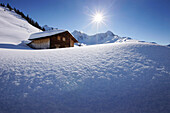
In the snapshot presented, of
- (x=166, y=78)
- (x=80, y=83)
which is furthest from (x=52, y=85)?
(x=166, y=78)

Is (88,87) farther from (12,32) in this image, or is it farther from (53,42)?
(12,32)

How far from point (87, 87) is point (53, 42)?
43.0ft

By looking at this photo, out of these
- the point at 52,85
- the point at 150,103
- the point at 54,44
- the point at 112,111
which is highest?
the point at 54,44

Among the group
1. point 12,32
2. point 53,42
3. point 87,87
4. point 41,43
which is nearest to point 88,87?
point 87,87

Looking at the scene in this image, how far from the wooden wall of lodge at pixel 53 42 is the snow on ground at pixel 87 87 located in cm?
1116

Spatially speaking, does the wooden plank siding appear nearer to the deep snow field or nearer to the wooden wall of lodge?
the wooden wall of lodge

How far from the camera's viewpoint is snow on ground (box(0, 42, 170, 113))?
4.46ft

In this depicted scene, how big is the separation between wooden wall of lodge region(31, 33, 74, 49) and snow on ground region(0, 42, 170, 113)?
11161mm

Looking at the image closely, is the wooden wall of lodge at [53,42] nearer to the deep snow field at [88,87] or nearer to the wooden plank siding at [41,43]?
the wooden plank siding at [41,43]

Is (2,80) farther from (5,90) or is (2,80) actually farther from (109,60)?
(109,60)

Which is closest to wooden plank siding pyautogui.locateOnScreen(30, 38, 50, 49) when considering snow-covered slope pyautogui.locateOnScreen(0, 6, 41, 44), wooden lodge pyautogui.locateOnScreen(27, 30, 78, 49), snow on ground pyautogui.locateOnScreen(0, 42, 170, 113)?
wooden lodge pyautogui.locateOnScreen(27, 30, 78, 49)

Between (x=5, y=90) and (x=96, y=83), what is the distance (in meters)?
2.15

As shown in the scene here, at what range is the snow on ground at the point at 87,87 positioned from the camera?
1.36 m

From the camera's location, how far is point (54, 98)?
1.52 m
